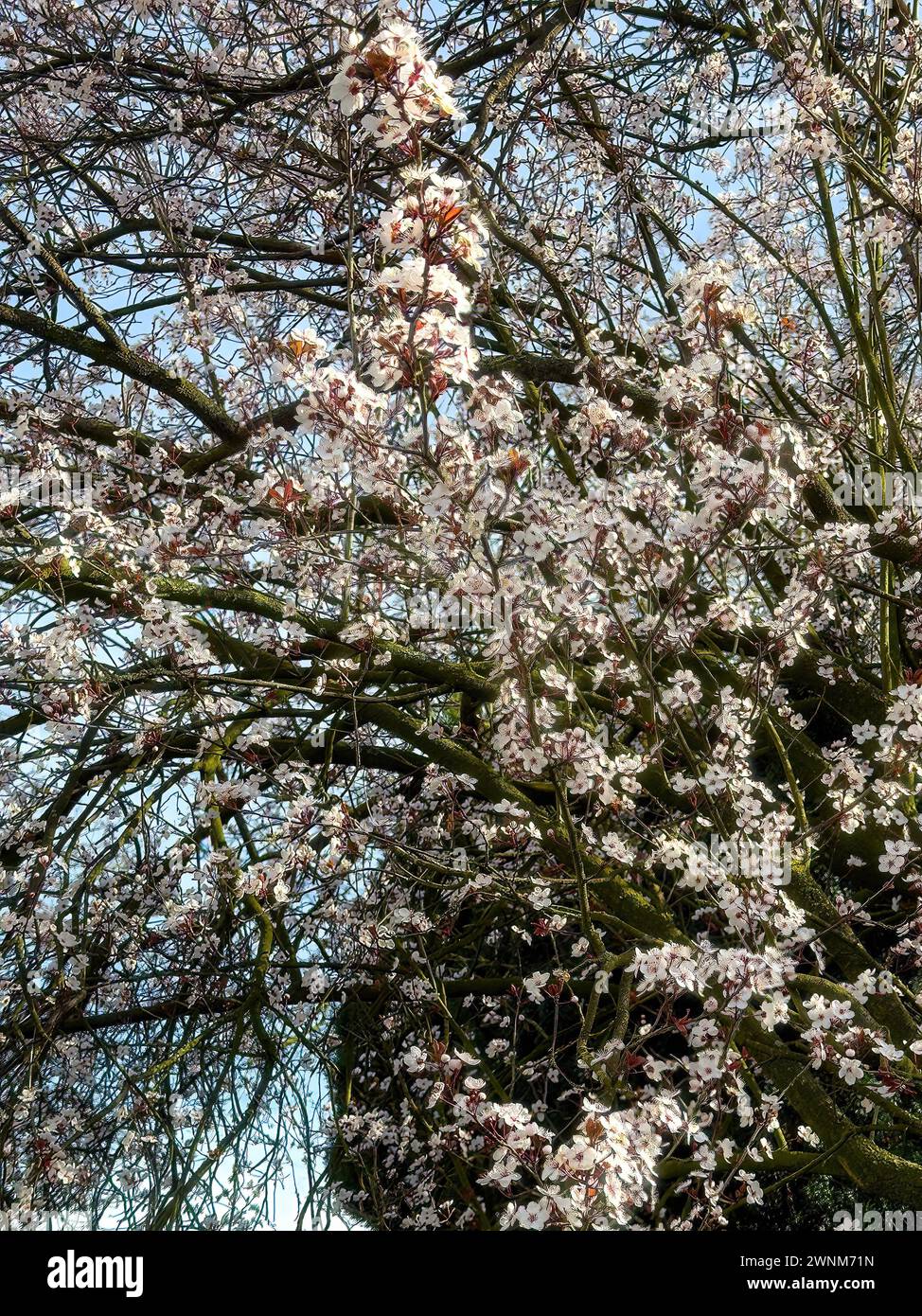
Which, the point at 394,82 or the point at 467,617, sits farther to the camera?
the point at 467,617

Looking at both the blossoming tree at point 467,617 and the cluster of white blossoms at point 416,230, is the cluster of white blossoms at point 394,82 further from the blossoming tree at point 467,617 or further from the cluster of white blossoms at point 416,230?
the blossoming tree at point 467,617

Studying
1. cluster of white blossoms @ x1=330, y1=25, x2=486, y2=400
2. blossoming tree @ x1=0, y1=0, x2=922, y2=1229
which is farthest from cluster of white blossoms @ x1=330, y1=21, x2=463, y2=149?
blossoming tree @ x1=0, y1=0, x2=922, y2=1229

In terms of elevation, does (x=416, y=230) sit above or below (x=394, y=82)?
below

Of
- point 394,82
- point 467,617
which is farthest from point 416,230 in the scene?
point 467,617

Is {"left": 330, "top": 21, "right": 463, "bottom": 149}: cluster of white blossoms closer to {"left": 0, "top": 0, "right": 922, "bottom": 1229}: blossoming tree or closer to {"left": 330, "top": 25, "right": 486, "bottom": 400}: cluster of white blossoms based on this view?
{"left": 330, "top": 25, "right": 486, "bottom": 400}: cluster of white blossoms

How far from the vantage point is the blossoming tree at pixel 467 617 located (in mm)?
3893

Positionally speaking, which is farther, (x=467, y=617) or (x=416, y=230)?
(x=467, y=617)

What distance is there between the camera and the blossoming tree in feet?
12.8

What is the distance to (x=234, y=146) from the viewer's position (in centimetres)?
562

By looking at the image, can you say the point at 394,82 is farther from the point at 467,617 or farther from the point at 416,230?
the point at 467,617

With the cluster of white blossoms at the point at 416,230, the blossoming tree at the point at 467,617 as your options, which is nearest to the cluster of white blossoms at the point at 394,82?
the cluster of white blossoms at the point at 416,230

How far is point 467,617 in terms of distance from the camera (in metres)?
4.72
